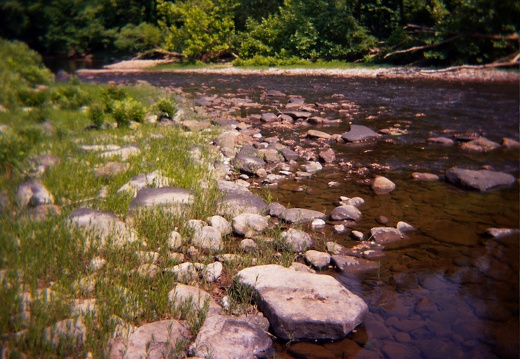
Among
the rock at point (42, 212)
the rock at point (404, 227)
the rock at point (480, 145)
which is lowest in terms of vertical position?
the rock at point (404, 227)

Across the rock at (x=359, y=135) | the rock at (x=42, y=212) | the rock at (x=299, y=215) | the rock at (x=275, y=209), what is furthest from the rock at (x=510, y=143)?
the rock at (x=42, y=212)

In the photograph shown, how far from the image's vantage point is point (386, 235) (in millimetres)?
5102

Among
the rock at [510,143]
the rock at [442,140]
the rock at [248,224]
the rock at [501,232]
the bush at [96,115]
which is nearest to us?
the rock at [510,143]

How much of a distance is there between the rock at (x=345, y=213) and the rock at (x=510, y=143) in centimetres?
187

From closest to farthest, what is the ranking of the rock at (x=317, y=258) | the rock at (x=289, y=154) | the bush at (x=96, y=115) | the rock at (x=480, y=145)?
1. the rock at (x=317, y=258)
2. the rock at (x=480, y=145)
3. the rock at (x=289, y=154)
4. the bush at (x=96, y=115)

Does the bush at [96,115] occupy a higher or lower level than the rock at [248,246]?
higher

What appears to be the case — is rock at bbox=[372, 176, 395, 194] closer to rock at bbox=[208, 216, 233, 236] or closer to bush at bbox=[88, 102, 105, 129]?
rock at bbox=[208, 216, 233, 236]

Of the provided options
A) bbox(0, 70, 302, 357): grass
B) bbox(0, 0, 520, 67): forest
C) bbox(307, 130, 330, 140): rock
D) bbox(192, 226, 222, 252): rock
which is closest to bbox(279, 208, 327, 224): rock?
bbox(0, 70, 302, 357): grass

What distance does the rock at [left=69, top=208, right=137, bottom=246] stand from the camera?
440cm

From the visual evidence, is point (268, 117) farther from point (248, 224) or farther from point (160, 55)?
point (160, 55)

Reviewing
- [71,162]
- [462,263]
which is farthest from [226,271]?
[71,162]

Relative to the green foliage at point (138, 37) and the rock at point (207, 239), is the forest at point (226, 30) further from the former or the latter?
the rock at point (207, 239)

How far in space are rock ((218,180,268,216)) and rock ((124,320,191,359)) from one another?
2234mm

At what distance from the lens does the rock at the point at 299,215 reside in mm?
5551
